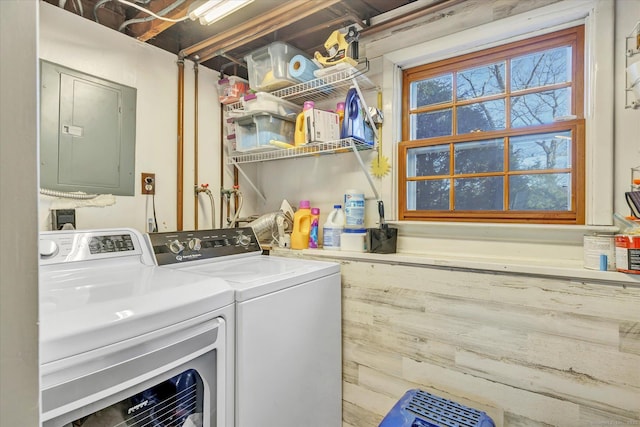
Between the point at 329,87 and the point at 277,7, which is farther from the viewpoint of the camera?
the point at 329,87

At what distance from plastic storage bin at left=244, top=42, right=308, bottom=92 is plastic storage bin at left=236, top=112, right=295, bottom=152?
203 mm

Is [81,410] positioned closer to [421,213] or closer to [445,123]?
[421,213]

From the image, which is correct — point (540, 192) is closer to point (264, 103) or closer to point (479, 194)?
point (479, 194)

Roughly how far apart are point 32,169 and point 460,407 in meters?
1.64

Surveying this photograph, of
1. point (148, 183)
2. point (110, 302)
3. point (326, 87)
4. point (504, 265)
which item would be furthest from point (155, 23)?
point (504, 265)

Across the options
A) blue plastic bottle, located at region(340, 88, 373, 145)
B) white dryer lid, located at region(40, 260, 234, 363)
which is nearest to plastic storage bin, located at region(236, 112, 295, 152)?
blue plastic bottle, located at region(340, 88, 373, 145)

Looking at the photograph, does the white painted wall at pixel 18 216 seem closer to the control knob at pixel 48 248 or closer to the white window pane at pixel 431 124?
the control knob at pixel 48 248

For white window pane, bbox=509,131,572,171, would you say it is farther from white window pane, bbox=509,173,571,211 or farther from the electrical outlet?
the electrical outlet

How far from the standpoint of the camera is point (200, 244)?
1729 mm

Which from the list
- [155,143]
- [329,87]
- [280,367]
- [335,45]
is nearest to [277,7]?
[335,45]

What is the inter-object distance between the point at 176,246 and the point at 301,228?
2.55 feet

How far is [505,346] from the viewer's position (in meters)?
1.38

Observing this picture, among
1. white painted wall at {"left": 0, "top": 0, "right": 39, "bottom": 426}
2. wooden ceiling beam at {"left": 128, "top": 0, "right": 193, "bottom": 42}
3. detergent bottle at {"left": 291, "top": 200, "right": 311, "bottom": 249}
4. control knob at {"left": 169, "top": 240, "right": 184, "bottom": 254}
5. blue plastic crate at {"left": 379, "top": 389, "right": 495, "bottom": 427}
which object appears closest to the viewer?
white painted wall at {"left": 0, "top": 0, "right": 39, "bottom": 426}

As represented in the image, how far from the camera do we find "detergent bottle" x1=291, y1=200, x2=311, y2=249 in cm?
206
